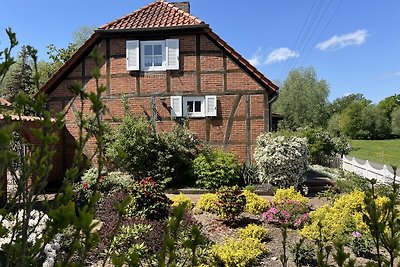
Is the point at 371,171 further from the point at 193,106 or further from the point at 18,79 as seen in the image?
the point at 18,79

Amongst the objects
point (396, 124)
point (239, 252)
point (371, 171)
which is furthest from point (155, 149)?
point (396, 124)

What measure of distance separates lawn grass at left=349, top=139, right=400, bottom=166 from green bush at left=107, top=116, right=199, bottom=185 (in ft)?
73.5

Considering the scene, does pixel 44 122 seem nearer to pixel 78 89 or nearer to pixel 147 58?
pixel 78 89

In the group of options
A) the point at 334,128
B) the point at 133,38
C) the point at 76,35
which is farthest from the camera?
the point at 334,128

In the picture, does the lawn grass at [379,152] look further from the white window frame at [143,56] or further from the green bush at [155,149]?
the white window frame at [143,56]

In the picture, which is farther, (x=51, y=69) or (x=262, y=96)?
(x=51, y=69)

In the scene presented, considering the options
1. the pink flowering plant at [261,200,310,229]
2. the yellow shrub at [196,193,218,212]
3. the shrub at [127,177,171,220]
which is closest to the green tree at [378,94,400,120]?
the pink flowering plant at [261,200,310,229]

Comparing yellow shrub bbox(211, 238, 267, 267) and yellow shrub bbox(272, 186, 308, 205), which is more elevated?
yellow shrub bbox(272, 186, 308, 205)

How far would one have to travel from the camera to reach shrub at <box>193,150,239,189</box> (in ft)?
35.3

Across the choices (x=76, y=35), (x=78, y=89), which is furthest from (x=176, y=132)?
(x=76, y=35)

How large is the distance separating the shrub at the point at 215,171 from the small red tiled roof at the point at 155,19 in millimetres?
4730

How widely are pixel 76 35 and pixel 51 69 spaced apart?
7.99 metres

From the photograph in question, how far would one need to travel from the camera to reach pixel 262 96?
1184 centimetres

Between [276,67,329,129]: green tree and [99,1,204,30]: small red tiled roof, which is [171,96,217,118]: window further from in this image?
[276,67,329,129]: green tree
